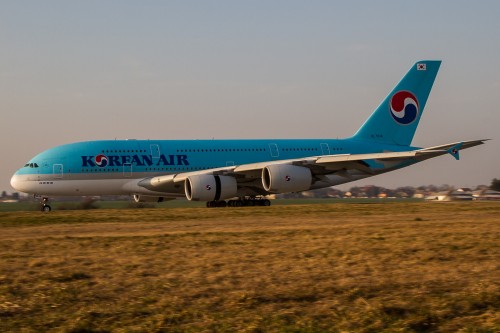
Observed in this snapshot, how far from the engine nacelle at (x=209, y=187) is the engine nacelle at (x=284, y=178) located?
164cm

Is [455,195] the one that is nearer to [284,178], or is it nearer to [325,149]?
[325,149]

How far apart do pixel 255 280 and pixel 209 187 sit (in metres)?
22.8

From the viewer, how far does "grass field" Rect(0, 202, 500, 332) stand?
970 cm

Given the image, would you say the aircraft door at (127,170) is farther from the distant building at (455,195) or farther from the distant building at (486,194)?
the distant building at (486,194)

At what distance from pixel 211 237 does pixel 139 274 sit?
16.3 ft

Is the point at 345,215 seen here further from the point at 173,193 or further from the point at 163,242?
the point at 173,193

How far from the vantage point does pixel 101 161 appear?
36250 mm

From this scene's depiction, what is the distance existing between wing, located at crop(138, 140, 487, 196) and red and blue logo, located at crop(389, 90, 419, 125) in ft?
20.1

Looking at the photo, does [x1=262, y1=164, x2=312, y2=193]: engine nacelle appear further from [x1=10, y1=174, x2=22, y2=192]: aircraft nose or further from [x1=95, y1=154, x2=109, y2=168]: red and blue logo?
→ [x1=10, y1=174, x2=22, y2=192]: aircraft nose

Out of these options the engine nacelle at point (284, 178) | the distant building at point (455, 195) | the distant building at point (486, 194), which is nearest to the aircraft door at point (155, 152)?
the engine nacelle at point (284, 178)

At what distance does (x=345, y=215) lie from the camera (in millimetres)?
25906

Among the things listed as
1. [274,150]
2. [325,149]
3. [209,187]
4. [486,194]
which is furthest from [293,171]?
[486,194]

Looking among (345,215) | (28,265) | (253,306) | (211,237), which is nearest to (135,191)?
(345,215)

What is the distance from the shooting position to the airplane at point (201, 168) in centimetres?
3484
